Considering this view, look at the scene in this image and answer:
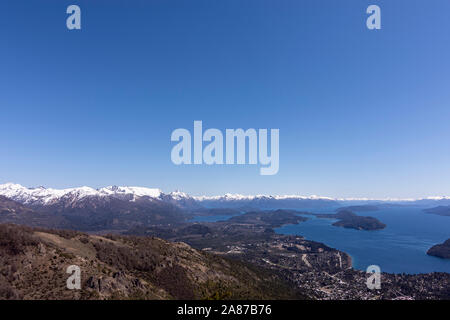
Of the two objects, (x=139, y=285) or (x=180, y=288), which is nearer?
(x=139, y=285)

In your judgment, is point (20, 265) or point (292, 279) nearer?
point (20, 265)
